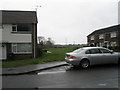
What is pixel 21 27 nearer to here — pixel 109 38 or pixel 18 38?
pixel 18 38

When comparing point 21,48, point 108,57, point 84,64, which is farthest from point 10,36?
point 108,57

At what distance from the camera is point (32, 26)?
20.3 m

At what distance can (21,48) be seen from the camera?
786 inches

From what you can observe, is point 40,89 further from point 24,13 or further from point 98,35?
point 98,35

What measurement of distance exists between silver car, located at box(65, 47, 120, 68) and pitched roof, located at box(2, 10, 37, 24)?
471 inches

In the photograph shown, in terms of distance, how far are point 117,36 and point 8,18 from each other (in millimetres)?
29923

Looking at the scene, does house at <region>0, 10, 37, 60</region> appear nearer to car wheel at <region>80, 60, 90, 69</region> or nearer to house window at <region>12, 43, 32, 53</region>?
house window at <region>12, 43, 32, 53</region>

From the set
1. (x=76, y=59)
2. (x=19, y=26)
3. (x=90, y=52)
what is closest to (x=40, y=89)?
(x=76, y=59)

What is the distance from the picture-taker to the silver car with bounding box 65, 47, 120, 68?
10203 mm

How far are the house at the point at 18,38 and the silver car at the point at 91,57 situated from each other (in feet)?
35.0

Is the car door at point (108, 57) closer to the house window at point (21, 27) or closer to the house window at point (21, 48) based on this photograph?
the house window at point (21, 48)

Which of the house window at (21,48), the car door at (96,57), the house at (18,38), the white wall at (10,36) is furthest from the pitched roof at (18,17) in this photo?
the car door at (96,57)

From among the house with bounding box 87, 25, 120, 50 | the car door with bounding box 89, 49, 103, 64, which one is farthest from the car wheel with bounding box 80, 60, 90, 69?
the house with bounding box 87, 25, 120, 50

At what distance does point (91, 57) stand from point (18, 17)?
14.9 m
